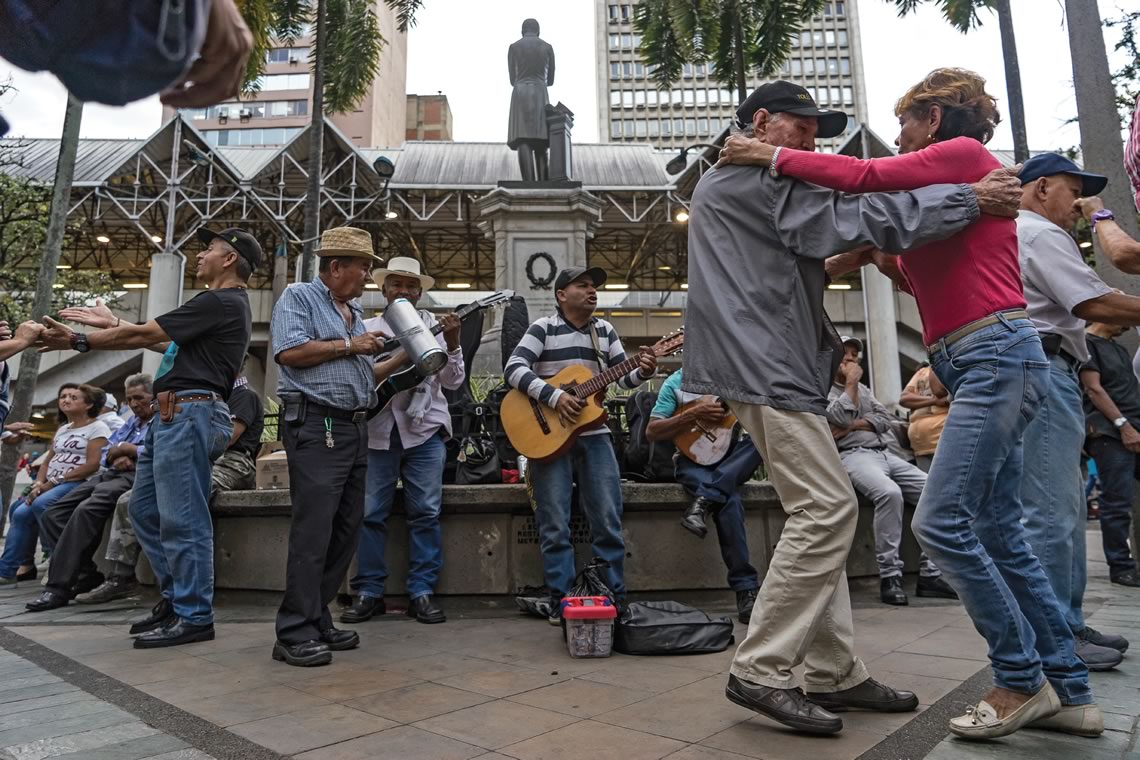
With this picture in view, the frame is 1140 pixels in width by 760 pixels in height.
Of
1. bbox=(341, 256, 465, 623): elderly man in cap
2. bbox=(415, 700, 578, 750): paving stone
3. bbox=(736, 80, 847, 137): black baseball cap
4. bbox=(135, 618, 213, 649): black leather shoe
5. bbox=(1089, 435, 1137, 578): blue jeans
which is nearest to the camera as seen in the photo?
bbox=(415, 700, 578, 750): paving stone

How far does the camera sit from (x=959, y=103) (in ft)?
9.29

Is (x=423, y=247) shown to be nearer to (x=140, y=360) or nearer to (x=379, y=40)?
(x=140, y=360)

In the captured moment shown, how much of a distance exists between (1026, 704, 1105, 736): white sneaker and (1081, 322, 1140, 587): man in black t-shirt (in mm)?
4075

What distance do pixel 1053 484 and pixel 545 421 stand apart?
99.6 inches

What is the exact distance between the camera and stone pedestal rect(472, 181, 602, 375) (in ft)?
34.9

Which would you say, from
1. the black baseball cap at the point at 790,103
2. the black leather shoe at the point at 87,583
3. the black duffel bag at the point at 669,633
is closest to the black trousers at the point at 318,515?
the black duffel bag at the point at 669,633

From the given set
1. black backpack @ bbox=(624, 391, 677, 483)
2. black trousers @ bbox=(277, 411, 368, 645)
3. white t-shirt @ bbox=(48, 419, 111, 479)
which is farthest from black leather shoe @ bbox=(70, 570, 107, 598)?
black backpack @ bbox=(624, 391, 677, 483)

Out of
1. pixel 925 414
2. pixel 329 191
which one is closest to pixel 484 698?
pixel 925 414

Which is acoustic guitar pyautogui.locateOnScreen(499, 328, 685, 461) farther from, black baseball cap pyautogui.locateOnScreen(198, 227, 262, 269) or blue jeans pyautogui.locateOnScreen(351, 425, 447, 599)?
black baseball cap pyautogui.locateOnScreen(198, 227, 262, 269)

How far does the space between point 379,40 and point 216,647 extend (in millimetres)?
15473

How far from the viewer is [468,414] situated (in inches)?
226

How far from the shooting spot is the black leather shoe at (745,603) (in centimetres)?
460

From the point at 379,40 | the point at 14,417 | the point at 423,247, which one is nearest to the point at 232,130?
the point at 423,247

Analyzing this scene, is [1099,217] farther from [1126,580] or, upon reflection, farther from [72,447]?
[72,447]
